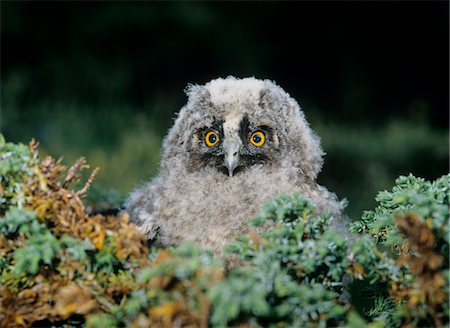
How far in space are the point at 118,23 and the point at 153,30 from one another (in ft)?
1.75

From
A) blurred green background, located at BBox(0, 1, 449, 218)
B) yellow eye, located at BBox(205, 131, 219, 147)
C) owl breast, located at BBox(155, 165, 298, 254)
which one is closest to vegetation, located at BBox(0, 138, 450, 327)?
owl breast, located at BBox(155, 165, 298, 254)

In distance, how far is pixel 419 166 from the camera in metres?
7.01

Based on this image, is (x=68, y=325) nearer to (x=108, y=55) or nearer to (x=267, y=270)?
(x=267, y=270)

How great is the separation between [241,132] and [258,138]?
82 millimetres

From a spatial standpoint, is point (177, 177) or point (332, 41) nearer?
→ point (177, 177)

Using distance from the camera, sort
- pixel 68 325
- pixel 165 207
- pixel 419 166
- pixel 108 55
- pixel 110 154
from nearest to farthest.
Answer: pixel 68 325
pixel 165 207
pixel 110 154
pixel 419 166
pixel 108 55

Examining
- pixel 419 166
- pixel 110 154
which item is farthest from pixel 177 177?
pixel 419 166

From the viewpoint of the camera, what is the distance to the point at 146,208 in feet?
8.19

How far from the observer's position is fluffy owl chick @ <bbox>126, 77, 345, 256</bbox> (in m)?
2.29

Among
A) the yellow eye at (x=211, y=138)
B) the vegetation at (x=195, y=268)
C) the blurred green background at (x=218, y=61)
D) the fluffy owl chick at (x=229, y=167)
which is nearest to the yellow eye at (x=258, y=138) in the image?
the fluffy owl chick at (x=229, y=167)

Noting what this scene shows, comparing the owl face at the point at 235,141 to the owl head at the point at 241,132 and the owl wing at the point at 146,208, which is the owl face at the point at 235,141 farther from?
the owl wing at the point at 146,208

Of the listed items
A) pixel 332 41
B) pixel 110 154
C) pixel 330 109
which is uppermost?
pixel 332 41

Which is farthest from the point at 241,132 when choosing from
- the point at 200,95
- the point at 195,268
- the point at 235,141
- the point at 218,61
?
the point at 218,61

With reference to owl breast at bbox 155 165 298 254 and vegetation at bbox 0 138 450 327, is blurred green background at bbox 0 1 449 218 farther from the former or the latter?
vegetation at bbox 0 138 450 327
